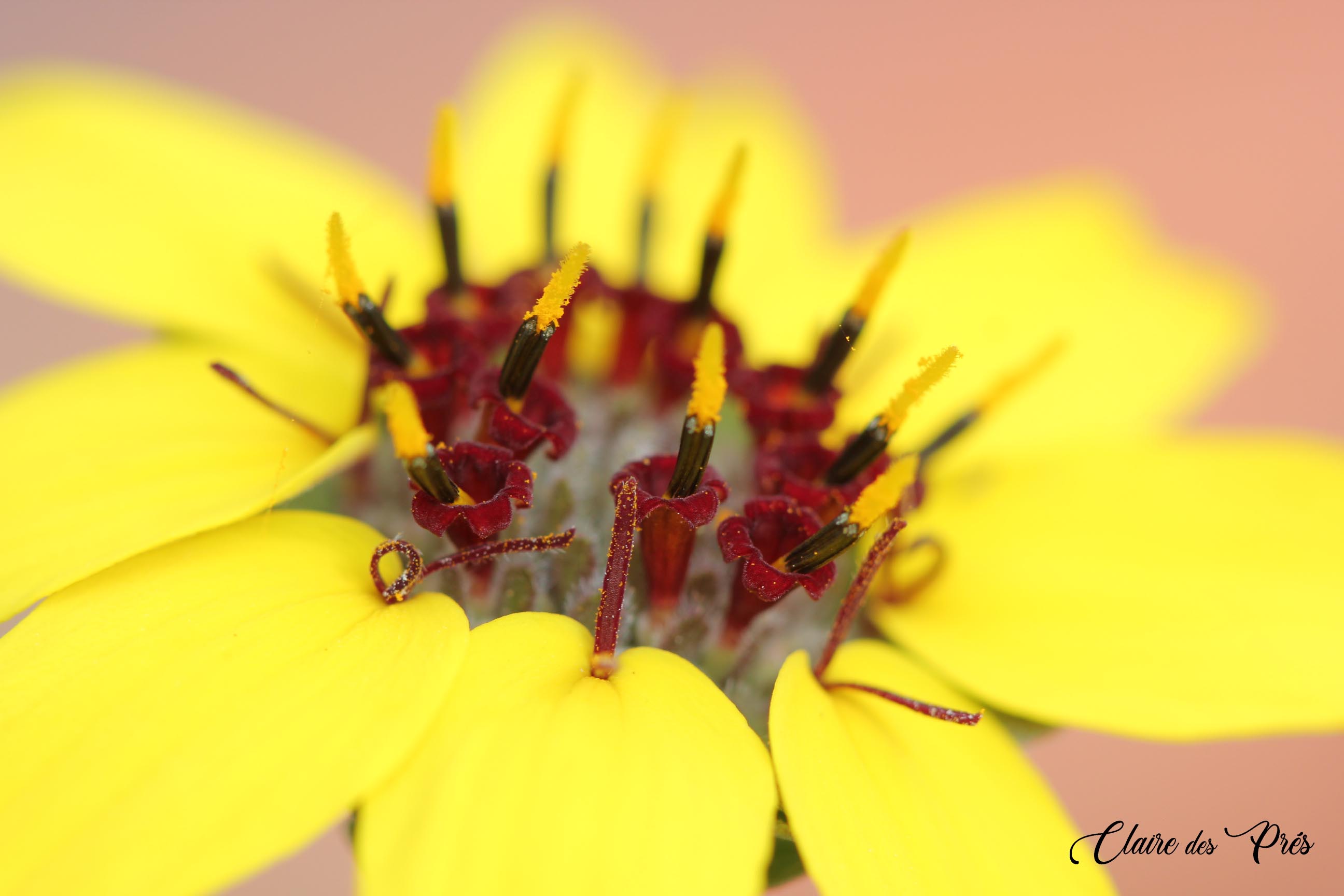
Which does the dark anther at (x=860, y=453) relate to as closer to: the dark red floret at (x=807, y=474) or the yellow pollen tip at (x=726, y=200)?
the dark red floret at (x=807, y=474)

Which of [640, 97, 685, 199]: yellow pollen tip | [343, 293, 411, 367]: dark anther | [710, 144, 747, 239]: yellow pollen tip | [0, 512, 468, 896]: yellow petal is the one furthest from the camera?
[640, 97, 685, 199]: yellow pollen tip

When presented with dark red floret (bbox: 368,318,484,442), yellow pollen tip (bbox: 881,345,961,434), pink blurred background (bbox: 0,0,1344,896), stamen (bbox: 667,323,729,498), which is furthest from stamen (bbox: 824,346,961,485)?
pink blurred background (bbox: 0,0,1344,896)

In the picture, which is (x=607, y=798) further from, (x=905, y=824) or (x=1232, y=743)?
(x=1232, y=743)

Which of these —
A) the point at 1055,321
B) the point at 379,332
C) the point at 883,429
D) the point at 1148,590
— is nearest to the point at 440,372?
the point at 379,332

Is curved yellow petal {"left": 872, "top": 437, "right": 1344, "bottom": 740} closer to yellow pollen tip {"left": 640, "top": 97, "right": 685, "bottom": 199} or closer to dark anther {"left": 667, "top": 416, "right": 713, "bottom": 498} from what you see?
dark anther {"left": 667, "top": 416, "right": 713, "bottom": 498}

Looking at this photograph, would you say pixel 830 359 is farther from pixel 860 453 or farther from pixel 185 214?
pixel 185 214

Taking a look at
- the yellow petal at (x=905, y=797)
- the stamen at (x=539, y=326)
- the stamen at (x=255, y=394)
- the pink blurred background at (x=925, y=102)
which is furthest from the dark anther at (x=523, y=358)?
the pink blurred background at (x=925, y=102)
